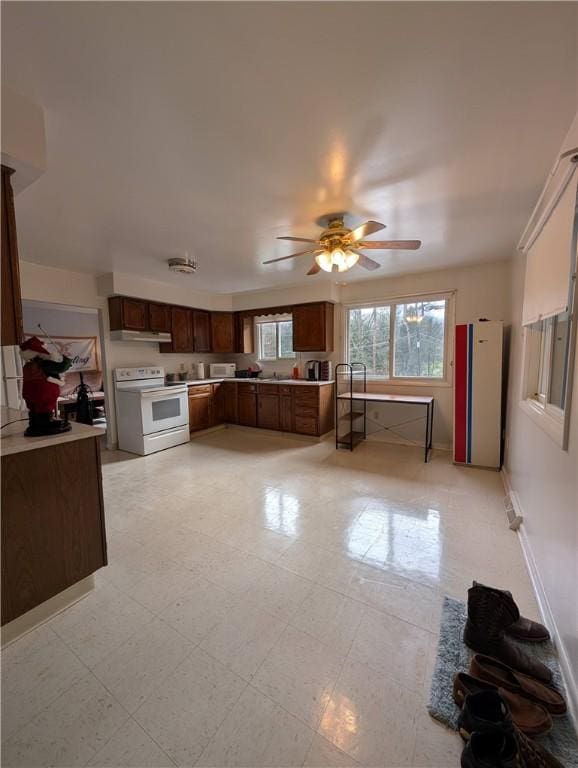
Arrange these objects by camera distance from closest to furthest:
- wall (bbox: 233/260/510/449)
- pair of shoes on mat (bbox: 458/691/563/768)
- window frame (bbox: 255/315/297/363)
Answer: pair of shoes on mat (bbox: 458/691/563/768) → wall (bbox: 233/260/510/449) → window frame (bbox: 255/315/297/363)

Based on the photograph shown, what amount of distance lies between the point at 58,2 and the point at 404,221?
2.37m

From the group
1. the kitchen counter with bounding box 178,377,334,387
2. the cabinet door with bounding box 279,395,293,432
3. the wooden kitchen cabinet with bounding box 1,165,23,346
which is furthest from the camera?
the cabinet door with bounding box 279,395,293,432

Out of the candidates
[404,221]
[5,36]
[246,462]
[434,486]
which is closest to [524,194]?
[404,221]

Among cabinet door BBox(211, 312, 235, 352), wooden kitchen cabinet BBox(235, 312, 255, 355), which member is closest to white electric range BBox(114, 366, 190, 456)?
cabinet door BBox(211, 312, 235, 352)

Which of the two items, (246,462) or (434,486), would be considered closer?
(434,486)

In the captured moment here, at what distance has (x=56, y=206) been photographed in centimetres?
220

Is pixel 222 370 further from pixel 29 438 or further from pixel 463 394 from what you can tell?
pixel 29 438

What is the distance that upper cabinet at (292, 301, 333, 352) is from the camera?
467cm

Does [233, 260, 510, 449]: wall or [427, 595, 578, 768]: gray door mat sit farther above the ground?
[233, 260, 510, 449]: wall

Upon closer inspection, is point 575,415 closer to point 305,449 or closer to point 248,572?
point 248,572

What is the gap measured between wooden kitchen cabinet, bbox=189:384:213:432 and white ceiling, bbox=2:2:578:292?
9.39ft

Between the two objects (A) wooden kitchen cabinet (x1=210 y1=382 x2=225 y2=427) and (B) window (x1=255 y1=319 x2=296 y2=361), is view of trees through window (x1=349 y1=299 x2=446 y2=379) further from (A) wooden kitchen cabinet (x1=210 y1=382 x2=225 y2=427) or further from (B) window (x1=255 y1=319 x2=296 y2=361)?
(A) wooden kitchen cabinet (x1=210 y1=382 x2=225 y2=427)

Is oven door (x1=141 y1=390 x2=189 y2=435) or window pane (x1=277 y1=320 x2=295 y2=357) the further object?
window pane (x1=277 y1=320 x2=295 y2=357)

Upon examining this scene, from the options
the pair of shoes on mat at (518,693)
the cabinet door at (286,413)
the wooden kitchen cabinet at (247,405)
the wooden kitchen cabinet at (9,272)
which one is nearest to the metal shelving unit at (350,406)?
the cabinet door at (286,413)
